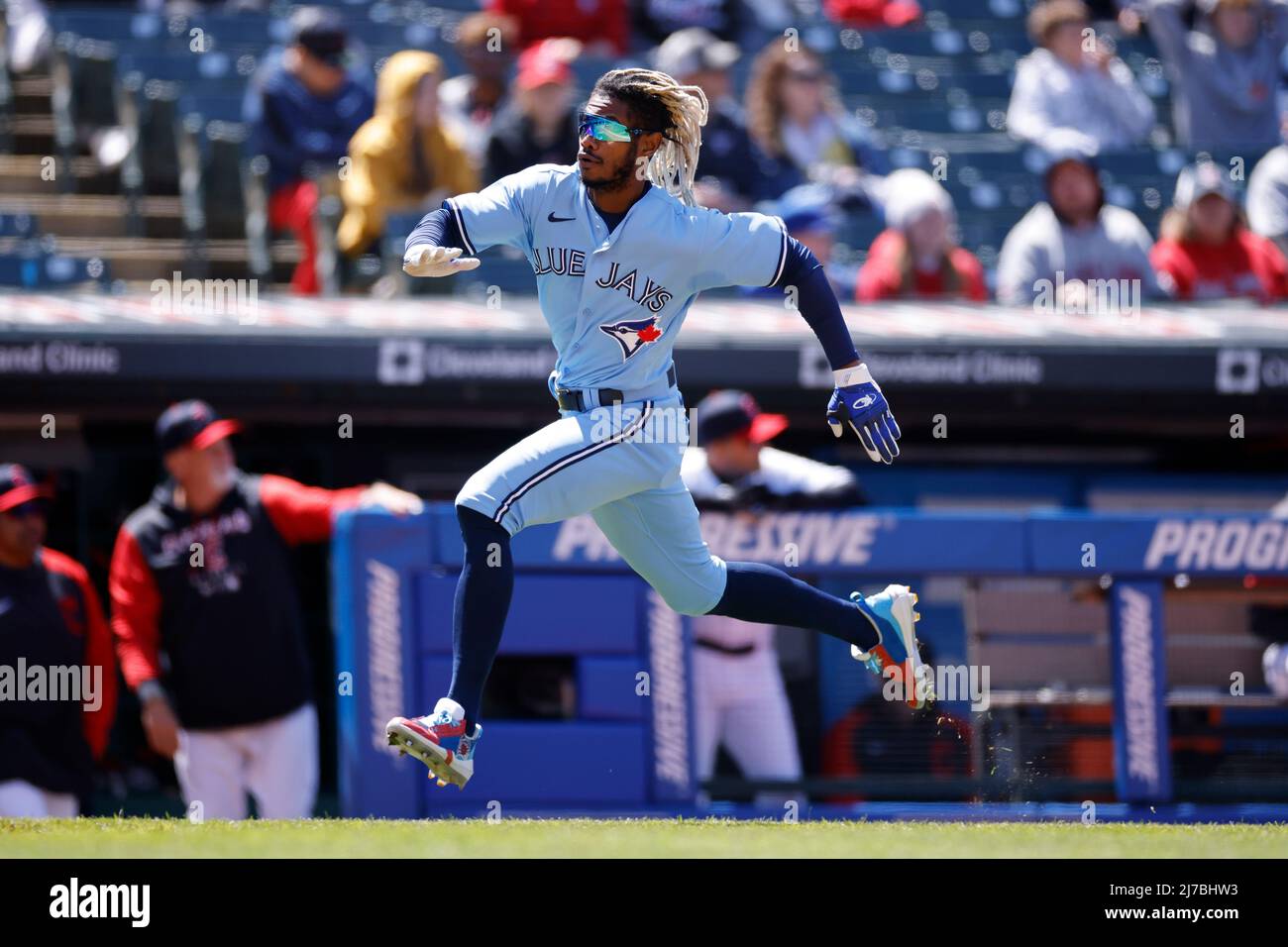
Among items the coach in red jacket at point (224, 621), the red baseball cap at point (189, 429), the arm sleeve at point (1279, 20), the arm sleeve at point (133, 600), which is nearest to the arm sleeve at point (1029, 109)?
the arm sleeve at point (1279, 20)

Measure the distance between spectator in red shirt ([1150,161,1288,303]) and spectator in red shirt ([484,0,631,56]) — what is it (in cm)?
305

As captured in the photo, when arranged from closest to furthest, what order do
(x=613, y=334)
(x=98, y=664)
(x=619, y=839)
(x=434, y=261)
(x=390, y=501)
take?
(x=434, y=261) → (x=613, y=334) → (x=619, y=839) → (x=390, y=501) → (x=98, y=664)

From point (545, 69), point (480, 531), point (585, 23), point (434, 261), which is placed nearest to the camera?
point (434, 261)

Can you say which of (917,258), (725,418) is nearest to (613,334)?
(725,418)

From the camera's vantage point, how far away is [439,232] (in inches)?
173

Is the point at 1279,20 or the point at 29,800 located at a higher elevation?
the point at 1279,20

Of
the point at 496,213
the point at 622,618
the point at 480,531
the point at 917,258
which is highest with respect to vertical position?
the point at 917,258

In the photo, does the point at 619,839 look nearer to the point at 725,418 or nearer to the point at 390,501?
the point at 390,501

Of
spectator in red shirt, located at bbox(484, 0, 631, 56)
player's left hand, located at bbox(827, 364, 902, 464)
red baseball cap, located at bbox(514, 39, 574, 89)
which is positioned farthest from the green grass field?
spectator in red shirt, located at bbox(484, 0, 631, 56)

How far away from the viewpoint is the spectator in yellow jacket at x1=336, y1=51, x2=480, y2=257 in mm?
8359

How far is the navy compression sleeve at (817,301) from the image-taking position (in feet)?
15.0

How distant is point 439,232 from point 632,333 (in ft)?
1.63
